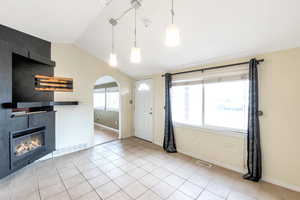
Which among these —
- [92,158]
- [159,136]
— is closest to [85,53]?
[92,158]

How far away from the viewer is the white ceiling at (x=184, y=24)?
160cm

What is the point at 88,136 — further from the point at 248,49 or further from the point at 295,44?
the point at 295,44

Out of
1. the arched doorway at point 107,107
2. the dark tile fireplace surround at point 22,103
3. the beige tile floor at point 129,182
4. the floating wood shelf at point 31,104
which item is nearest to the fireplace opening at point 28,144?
the dark tile fireplace surround at point 22,103

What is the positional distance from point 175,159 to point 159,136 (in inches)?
37.3

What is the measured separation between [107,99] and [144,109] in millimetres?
2388

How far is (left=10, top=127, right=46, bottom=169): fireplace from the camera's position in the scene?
7.09ft

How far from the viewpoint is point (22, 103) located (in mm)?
2068

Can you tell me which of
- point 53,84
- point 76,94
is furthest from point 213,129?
point 53,84

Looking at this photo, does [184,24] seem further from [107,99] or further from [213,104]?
[107,99]

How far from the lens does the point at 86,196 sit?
1.82 m

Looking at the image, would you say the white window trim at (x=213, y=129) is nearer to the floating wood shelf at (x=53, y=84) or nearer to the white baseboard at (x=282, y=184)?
the white baseboard at (x=282, y=184)

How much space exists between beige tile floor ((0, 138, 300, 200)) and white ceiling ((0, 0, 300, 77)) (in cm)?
216

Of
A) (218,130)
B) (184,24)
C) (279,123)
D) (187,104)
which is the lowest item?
(218,130)

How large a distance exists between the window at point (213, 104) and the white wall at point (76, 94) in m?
2.23
